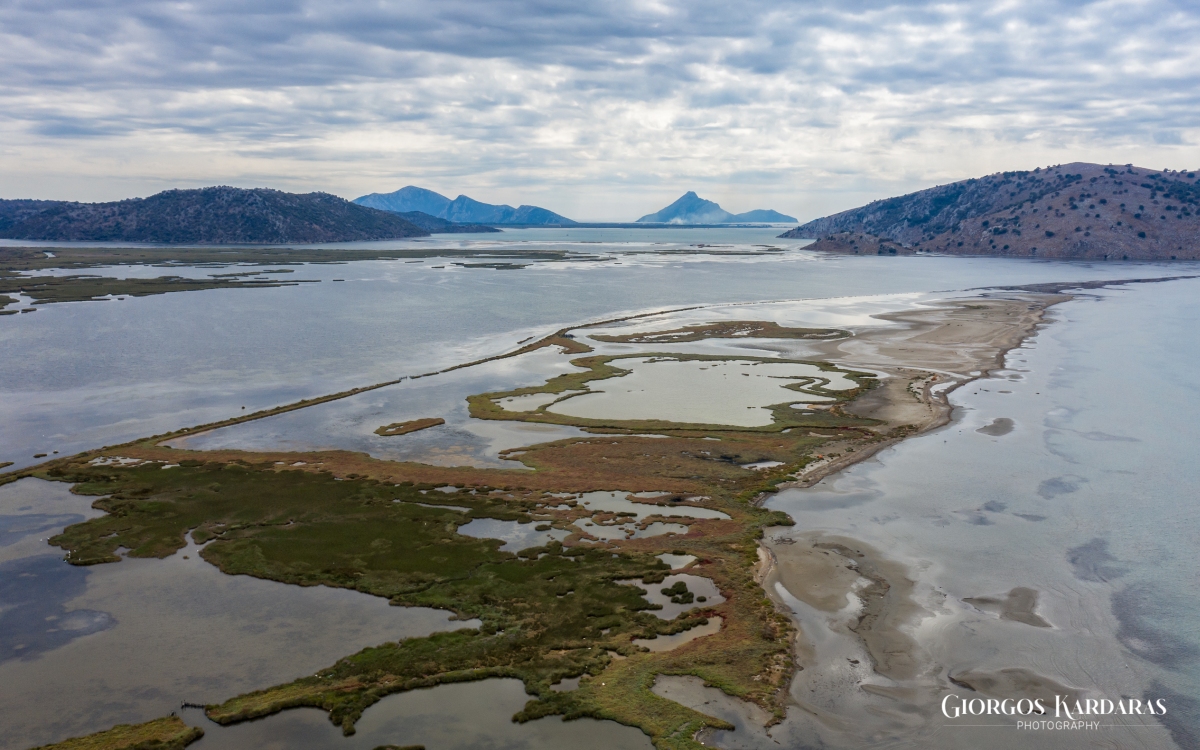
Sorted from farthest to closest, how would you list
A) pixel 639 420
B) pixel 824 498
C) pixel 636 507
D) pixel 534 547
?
pixel 639 420, pixel 824 498, pixel 636 507, pixel 534 547

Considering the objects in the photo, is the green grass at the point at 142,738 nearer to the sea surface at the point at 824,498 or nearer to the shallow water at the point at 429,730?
the shallow water at the point at 429,730

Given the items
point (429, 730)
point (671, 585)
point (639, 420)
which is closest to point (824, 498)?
point (671, 585)

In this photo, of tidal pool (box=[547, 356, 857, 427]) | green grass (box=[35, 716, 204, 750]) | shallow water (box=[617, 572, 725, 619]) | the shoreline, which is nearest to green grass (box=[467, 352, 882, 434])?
tidal pool (box=[547, 356, 857, 427])

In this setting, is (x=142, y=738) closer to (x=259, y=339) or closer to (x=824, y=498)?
(x=824, y=498)

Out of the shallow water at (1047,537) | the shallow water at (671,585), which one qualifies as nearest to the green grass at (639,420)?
the shallow water at (1047,537)

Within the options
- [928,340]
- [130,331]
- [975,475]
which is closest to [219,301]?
[130,331]

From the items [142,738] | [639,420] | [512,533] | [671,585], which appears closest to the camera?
[142,738]

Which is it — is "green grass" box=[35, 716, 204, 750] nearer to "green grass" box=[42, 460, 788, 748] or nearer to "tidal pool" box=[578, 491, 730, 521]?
"green grass" box=[42, 460, 788, 748]

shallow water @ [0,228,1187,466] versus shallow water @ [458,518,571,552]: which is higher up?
shallow water @ [0,228,1187,466]
